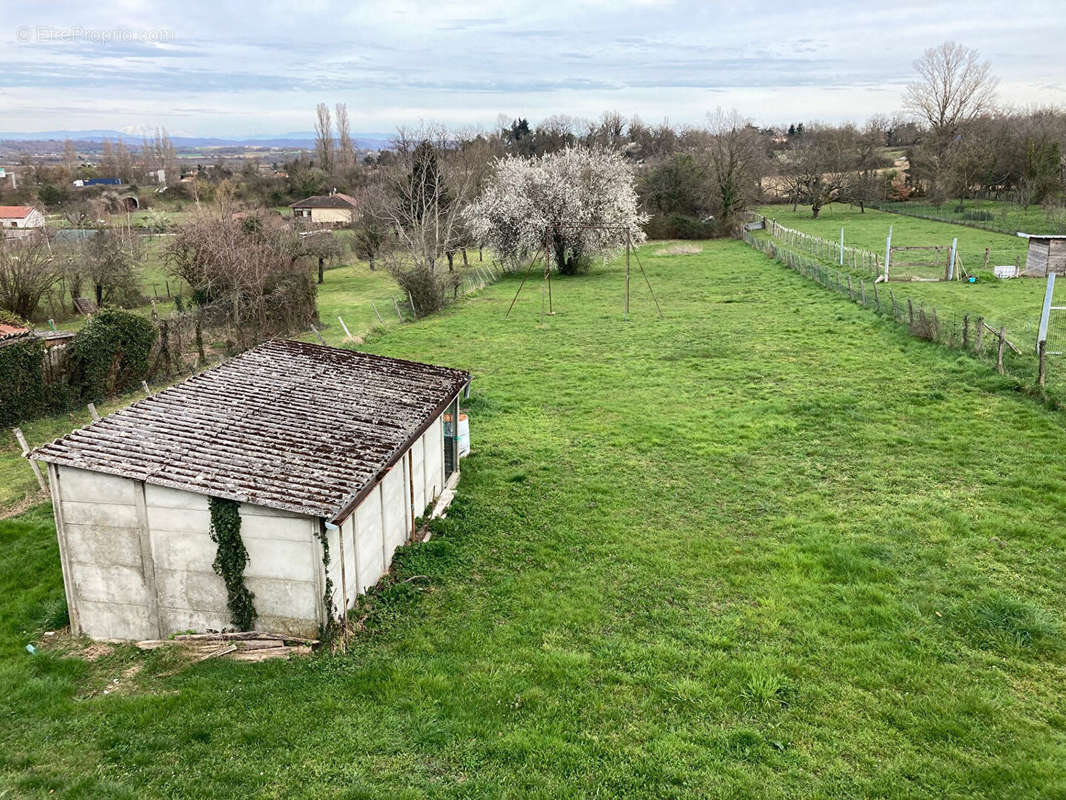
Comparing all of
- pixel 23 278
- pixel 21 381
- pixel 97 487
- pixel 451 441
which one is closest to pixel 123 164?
pixel 23 278

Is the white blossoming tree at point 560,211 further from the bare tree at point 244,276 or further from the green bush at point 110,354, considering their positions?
the green bush at point 110,354

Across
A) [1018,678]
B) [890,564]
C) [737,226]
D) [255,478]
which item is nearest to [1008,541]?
[890,564]

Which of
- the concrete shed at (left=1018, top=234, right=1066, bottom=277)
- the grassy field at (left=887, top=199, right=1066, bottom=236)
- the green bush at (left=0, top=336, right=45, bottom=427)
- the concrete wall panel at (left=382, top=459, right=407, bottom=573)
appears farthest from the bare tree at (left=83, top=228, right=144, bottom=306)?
the grassy field at (left=887, top=199, right=1066, bottom=236)

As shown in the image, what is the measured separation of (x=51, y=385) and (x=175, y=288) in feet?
73.3

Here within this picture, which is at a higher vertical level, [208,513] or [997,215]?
[997,215]

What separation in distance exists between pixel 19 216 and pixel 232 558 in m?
71.9

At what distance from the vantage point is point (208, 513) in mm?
8805

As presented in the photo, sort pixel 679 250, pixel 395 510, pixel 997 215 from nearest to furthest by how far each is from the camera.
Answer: pixel 395 510 → pixel 679 250 → pixel 997 215

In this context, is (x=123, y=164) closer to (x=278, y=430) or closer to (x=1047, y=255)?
(x=278, y=430)

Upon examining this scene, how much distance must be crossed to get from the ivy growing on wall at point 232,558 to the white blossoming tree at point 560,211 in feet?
106

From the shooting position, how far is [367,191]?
174 feet

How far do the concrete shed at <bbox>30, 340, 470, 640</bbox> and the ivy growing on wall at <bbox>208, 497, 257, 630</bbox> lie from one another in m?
0.08

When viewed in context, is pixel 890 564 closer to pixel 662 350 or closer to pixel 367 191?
pixel 662 350

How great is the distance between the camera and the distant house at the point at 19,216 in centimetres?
6041
